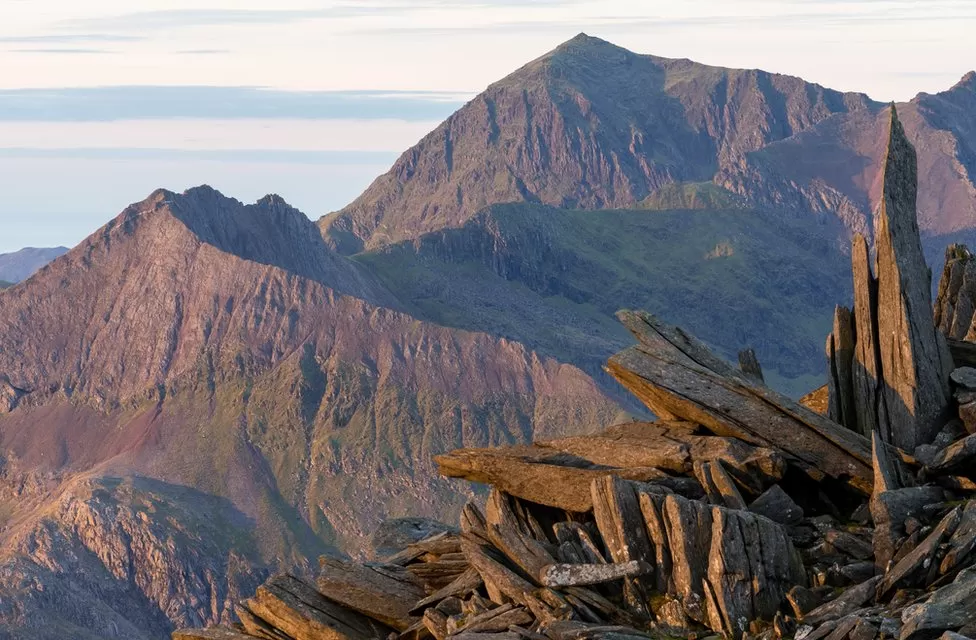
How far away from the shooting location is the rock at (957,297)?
5916 centimetres

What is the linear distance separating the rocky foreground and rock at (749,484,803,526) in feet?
0.22

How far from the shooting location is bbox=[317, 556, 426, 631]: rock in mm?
48594

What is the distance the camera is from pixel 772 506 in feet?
148

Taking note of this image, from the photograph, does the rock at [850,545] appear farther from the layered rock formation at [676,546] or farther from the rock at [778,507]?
the rock at [778,507]

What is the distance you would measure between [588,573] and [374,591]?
961cm

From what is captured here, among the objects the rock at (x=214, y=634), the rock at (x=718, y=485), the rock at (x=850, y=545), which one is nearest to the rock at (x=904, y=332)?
the rock at (x=850, y=545)

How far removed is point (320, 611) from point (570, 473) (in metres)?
10.0

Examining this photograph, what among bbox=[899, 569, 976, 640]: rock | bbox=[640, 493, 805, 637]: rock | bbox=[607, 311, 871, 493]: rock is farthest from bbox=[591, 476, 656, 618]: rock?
bbox=[899, 569, 976, 640]: rock

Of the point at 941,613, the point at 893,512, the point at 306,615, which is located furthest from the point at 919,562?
the point at 306,615

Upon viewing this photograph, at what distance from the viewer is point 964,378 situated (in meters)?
49.1

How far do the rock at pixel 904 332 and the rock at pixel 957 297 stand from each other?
25.2 feet

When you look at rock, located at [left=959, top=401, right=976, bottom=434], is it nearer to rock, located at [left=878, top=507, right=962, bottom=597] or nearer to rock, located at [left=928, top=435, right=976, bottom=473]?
rock, located at [left=928, top=435, right=976, bottom=473]

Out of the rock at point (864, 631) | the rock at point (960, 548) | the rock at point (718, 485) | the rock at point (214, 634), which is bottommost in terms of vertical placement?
the rock at point (214, 634)

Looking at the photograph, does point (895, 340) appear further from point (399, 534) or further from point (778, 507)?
point (399, 534)
